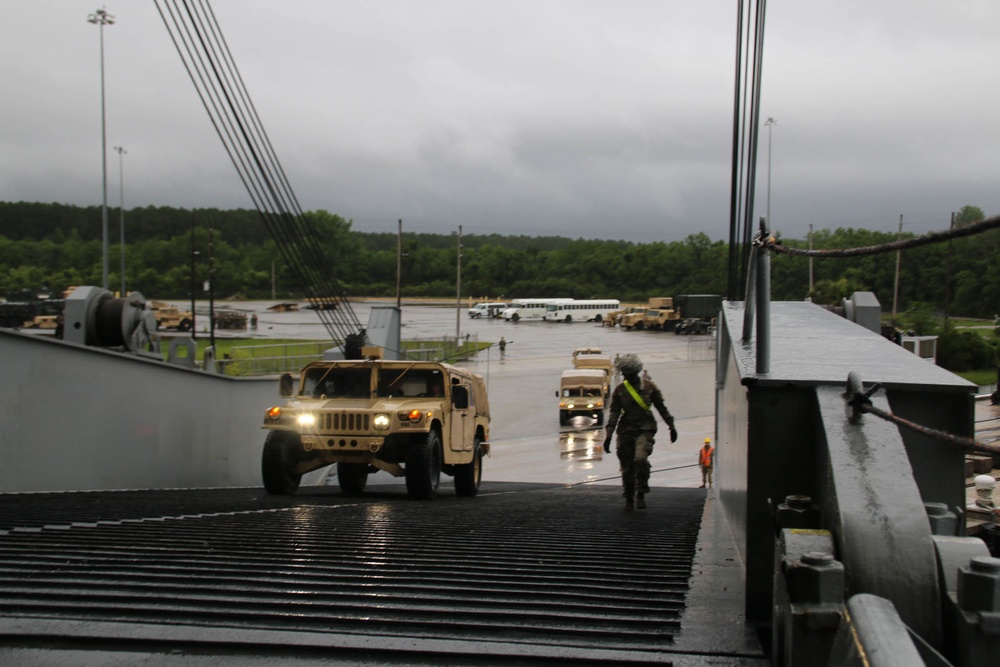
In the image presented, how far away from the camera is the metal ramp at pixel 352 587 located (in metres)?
3.40

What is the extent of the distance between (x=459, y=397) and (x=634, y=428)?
4.20m

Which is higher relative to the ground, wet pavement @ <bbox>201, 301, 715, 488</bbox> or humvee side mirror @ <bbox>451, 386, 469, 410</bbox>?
humvee side mirror @ <bbox>451, 386, 469, 410</bbox>

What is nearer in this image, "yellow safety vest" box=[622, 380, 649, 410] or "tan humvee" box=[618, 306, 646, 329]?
"yellow safety vest" box=[622, 380, 649, 410]

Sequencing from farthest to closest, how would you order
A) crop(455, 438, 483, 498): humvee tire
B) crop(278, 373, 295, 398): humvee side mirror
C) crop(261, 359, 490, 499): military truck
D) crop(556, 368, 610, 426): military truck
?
crop(556, 368, 610, 426): military truck → crop(455, 438, 483, 498): humvee tire → crop(278, 373, 295, 398): humvee side mirror → crop(261, 359, 490, 499): military truck

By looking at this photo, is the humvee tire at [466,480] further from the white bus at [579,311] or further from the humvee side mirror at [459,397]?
the white bus at [579,311]

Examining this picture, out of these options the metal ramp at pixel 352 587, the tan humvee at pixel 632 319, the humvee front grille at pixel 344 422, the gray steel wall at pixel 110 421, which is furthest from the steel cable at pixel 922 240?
the tan humvee at pixel 632 319

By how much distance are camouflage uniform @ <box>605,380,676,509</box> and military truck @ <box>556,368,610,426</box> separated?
3109 centimetres

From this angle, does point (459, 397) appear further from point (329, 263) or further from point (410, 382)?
point (329, 263)

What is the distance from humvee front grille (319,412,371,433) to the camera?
12469 mm

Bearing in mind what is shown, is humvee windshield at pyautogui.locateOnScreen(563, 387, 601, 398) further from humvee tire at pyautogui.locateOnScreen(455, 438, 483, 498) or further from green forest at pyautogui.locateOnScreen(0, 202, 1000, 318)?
humvee tire at pyautogui.locateOnScreen(455, 438, 483, 498)

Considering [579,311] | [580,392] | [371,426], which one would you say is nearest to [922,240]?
[371,426]

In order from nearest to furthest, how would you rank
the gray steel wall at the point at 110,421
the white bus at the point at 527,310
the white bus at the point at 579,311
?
the gray steel wall at the point at 110,421 < the white bus at the point at 579,311 < the white bus at the point at 527,310

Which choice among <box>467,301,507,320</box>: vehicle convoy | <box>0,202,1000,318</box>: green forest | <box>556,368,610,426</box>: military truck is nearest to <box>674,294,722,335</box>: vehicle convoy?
<box>0,202,1000,318</box>: green forest

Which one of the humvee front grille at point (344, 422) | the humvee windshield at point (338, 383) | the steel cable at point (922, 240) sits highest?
the steel cable at point (922, 240)
